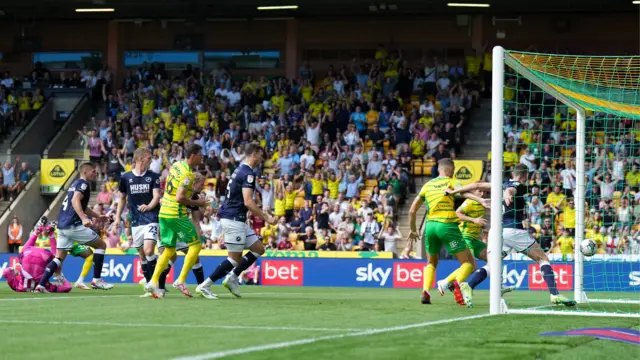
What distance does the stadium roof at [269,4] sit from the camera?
36531 mm

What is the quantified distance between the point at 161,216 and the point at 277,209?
50.2 feet

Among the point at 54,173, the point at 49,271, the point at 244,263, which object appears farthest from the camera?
the point at 54,173

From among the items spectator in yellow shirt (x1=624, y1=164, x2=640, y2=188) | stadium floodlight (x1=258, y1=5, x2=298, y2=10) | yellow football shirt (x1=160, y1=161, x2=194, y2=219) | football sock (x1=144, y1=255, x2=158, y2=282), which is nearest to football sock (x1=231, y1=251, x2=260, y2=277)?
yellow football shirt (x1=160, y1=161, x2=194, y2=219)

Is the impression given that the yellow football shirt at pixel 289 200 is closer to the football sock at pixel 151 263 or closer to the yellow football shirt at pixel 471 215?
the football sock at pixel 151 263

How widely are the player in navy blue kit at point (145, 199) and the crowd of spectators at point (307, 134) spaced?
39.6 feet

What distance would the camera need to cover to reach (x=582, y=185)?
49.1 ft

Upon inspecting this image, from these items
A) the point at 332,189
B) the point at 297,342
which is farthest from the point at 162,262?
the point at 332,189

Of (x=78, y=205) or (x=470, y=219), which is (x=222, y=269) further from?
(x=470, y=219)

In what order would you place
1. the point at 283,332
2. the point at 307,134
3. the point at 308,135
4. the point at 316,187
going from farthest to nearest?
1. the point at 307,134
2. the point at 308,135
3. the point at 316,187
4. the point at 283,332

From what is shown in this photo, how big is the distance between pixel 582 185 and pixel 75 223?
8069mm

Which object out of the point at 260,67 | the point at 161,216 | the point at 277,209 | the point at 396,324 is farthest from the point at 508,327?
the point at 260,67

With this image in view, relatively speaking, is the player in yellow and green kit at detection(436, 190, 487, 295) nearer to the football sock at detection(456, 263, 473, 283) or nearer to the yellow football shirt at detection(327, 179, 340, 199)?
the football sock at detection(456, 263, 473, 283)

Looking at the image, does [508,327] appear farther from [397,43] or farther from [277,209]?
[397,43]

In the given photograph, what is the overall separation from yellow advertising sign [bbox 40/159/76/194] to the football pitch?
72.7ft
